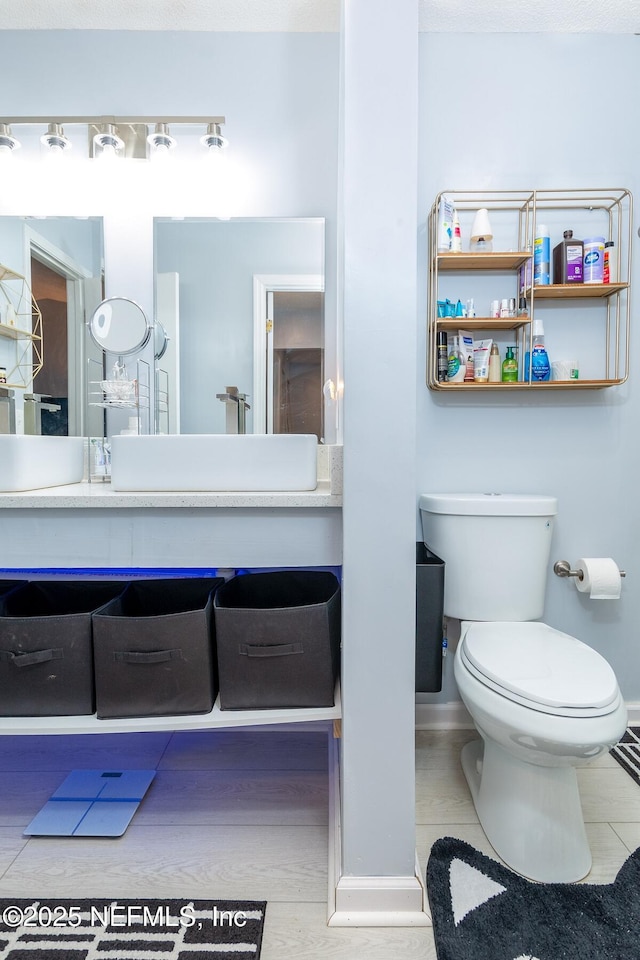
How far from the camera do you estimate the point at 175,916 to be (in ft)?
3.89

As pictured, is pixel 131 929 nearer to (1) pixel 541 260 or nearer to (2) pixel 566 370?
(2) pixel 566 370

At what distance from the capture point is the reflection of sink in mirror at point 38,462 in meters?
1.30

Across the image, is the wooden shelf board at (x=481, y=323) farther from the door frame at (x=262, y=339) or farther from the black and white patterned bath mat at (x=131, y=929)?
the black and white patterned bath mat at (x=131, y=929)

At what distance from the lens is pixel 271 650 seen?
1.29m

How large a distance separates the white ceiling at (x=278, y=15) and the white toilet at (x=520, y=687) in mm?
1558

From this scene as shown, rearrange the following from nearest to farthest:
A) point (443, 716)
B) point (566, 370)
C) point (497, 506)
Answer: point (497, 506), point (566, 370), point (443, 716)

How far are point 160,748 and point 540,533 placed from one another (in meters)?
1.44

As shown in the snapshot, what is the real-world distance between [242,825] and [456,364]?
1.51 meters

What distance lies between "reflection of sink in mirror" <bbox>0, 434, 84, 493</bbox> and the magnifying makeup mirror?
310 mm

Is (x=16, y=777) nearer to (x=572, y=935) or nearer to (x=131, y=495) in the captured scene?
(x=131, y=495)

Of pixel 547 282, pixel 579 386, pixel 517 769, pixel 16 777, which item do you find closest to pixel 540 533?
pixel 579 386

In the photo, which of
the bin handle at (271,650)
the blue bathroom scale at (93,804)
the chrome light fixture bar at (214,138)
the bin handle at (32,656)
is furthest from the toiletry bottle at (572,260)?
the blue bathroom scale at (93,804)

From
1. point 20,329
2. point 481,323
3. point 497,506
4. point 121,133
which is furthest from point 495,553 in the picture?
point 121,133

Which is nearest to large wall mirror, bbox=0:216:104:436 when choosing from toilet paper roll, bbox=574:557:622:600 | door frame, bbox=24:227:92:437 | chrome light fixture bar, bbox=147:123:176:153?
door frame, bbox=24:227:92:437
